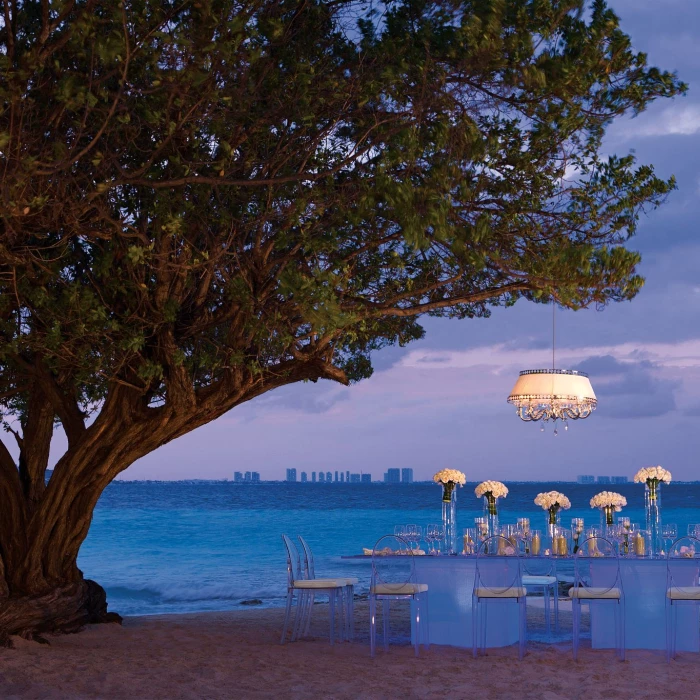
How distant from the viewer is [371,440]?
2545cm

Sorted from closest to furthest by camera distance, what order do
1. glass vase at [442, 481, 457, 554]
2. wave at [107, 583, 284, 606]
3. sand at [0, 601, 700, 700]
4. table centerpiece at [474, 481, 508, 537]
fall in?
sand at [0, 601, 700, 700], glass vase at [442, 481, 457, 554], table centerpiece at [474, 481, 508, 537], wave at [107, 583, 284, 606]

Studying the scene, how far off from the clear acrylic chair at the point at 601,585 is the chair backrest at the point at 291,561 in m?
2.42

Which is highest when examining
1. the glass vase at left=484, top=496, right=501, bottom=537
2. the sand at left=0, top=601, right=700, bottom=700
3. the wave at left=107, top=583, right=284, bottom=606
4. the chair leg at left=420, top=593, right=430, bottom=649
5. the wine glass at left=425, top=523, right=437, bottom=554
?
the glass vase at left=484, top=496, right=501, bottom=537

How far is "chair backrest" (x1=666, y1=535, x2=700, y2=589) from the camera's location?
6.94 m

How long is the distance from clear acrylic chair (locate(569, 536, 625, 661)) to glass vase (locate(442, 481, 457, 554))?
42.7 inches

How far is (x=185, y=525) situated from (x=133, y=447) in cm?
2410

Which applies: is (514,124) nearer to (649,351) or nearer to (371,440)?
(649,351)

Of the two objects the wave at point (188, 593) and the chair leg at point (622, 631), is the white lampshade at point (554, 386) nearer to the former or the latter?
the chair leg at point (622, 631)

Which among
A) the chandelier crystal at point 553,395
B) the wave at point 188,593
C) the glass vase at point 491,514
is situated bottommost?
the wave at point 188,593

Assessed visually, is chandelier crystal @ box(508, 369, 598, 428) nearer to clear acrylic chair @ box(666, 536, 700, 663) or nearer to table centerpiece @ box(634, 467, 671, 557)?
table centerpiece @ box(634, 467, 671, 557)

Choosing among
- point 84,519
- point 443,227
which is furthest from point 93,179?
point 84,519

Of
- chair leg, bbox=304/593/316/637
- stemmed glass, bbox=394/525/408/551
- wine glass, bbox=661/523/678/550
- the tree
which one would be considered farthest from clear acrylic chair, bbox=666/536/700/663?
chair leg, bbox=304/593/316/637

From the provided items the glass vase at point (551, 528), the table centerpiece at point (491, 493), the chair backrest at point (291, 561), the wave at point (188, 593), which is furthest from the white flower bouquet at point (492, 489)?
the wave at point (188, 593)

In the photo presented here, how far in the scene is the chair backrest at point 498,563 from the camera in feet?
23.8
